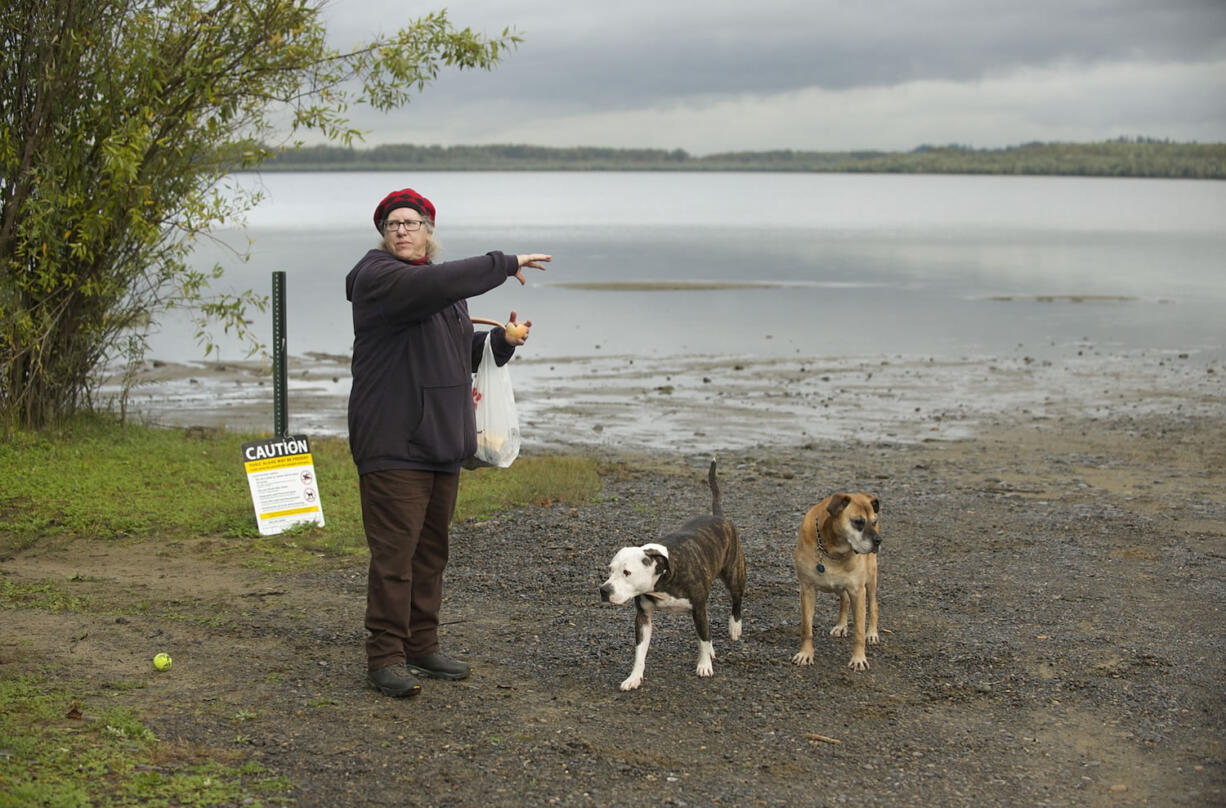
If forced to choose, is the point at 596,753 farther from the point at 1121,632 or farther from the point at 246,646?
the point at 1121,632

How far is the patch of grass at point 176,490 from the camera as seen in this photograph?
31.1 ft

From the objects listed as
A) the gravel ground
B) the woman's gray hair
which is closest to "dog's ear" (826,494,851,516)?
the gravel ground

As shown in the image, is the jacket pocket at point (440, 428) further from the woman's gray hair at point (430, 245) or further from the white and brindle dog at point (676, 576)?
the white and brindle dog at point (676, 576)

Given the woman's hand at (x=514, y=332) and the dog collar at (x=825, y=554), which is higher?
the woman's hand at (x=514, y=332)

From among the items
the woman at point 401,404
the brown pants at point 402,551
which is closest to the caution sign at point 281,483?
the brown pants at point 402,551

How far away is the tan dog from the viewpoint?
21.7 ft

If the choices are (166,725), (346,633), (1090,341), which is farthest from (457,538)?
(1090,341)

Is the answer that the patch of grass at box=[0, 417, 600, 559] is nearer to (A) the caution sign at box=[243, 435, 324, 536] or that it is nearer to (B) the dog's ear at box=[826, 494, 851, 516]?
(A) the caution sign at box=[243, 435, 324, 536]

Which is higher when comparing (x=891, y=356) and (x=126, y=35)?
(x=126, y=35)

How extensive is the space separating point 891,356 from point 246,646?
Result: 18499mm

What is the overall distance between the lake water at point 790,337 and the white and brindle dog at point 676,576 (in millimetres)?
6870

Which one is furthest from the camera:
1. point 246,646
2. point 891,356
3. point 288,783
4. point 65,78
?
point 891,356

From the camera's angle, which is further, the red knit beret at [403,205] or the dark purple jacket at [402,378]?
the red knit beret at [403,205]

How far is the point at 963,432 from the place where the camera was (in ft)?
52.7
